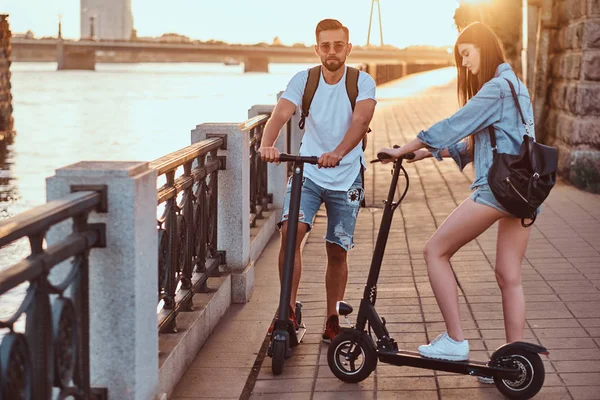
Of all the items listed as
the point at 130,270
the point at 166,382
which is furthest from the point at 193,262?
the point at 130,270

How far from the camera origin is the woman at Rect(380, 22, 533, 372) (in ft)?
15.1

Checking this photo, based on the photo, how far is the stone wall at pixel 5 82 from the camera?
43750 millimetres

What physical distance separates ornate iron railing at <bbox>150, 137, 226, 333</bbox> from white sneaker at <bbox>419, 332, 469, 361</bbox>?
1300mm

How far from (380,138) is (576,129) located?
27.7ft

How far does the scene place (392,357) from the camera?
4883 millimetres

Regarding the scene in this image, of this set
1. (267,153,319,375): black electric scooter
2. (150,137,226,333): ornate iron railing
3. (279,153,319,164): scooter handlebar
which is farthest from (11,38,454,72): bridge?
(279,153,319,164): scooter handlebar

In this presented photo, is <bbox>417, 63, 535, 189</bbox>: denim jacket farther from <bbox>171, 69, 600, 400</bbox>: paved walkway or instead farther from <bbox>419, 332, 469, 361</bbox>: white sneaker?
<bbox>171, 69, 600, 400</bbox>: paved walkway

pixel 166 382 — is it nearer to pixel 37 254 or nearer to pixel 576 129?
pixel 37 254

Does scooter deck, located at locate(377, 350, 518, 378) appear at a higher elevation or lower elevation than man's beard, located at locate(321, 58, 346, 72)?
lower

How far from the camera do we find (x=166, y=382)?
4.95 metres

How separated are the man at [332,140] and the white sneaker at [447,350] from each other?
936mm

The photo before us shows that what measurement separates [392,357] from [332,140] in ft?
3.91

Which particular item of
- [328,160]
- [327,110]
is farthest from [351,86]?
[328,160]

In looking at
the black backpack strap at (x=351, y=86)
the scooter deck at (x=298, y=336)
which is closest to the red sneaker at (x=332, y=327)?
the scooter deck at (x=298, y=336)
